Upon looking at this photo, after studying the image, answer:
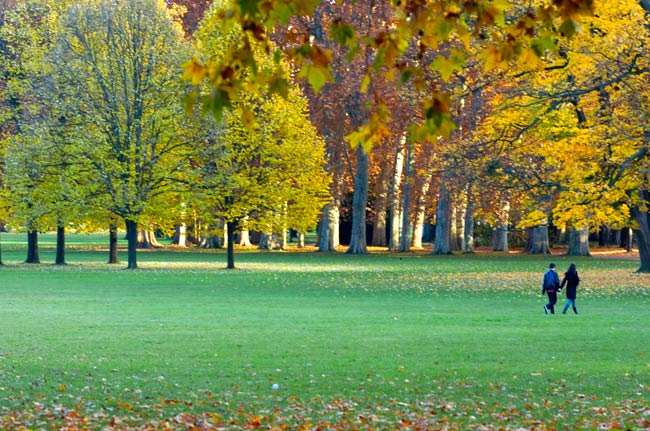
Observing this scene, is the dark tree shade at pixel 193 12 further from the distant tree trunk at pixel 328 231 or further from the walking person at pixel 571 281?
the walking person at pixel 571 281

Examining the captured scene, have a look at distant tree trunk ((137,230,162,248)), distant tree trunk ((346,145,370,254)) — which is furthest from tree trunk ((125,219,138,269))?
distant tree trunk ((137,230,162,248))

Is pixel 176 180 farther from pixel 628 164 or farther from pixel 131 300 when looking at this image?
pixel 628 164

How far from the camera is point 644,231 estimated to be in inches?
1670

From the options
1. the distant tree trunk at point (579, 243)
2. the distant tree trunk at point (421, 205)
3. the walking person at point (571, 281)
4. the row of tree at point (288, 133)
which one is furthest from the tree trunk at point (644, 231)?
the distant tree trunk at point (421, 205)

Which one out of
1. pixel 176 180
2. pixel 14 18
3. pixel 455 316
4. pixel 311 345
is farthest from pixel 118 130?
pixel 311 345

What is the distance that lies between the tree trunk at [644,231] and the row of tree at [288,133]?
0.09 metres

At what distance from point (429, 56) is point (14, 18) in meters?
25.7

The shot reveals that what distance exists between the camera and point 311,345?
18.7 metres

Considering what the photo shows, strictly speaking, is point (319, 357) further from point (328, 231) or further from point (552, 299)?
point (328, 231)

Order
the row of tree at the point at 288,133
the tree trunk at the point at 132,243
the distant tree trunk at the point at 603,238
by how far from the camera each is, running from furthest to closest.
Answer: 1. the distant tree trunk at the point at 603,238
2. the tree trunk at the point at 132,243
3. the row of tree at the point at 288,133

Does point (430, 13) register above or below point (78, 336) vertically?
above

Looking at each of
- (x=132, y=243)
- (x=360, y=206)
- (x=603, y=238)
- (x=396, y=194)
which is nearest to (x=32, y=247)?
(x=132, y=243)

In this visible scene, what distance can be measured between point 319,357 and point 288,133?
106 ft

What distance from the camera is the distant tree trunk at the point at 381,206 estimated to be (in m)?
74.9
